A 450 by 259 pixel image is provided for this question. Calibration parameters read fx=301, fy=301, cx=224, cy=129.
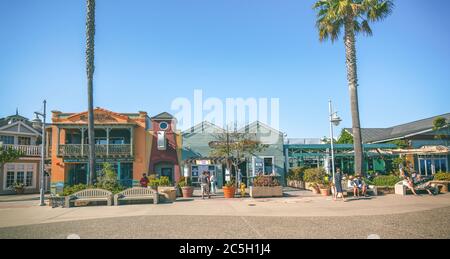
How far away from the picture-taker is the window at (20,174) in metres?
26.3

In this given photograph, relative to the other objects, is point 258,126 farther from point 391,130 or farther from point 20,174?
point 391,130

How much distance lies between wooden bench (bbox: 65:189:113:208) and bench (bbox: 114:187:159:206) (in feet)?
1.12

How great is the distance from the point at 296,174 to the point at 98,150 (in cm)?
1630

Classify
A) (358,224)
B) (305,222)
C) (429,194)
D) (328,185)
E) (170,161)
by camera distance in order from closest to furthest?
(358,224)
(305,222)
(429,194)
(328,185)
(170,161)

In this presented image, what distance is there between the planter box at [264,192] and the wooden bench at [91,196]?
7.01 meters

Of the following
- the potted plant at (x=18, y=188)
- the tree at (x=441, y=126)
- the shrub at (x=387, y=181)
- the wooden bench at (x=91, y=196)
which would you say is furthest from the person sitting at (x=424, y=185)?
the potted plant at (x=18, y=188)

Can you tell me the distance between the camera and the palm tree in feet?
59.9

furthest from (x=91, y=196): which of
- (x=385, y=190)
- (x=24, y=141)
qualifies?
(x=24, y=141)

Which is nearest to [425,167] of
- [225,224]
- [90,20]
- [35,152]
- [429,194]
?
[429,194]

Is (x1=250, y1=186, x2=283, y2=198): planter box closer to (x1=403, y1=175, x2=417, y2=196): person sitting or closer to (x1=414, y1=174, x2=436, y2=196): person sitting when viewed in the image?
(x1=403, y1=175, x2=417, y2=196): person sitting
